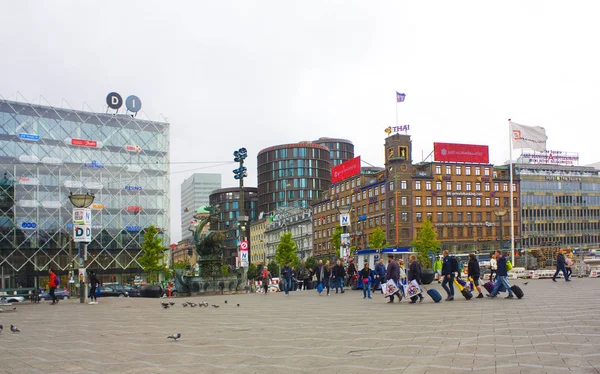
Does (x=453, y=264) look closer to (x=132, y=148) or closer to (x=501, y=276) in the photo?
(x=501, y=276)

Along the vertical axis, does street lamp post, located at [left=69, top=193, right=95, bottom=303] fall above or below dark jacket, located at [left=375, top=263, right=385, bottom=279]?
above

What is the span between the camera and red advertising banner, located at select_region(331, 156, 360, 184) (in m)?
116

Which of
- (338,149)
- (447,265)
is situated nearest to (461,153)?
(338,149)

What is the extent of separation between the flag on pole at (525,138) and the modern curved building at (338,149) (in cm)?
11848

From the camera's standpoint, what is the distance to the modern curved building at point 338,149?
586ft

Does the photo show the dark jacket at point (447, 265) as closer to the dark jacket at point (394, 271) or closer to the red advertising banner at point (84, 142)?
the dark jacket at point (394, 271)

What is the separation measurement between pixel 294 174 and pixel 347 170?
40.7 meters

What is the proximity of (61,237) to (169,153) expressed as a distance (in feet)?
61.0

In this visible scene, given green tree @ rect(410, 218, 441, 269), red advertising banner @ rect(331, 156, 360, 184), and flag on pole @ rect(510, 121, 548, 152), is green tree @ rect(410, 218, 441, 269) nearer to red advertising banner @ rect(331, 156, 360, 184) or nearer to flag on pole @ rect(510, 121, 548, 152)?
red advertising banner @ rect(331, 156, 360, 184)

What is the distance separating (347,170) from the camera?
121 metres

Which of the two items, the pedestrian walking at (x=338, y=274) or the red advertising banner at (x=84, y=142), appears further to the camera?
the red advertising banner at (x=84, y=142)

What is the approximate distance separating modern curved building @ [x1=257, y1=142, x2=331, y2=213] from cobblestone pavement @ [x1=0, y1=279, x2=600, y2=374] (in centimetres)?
14236

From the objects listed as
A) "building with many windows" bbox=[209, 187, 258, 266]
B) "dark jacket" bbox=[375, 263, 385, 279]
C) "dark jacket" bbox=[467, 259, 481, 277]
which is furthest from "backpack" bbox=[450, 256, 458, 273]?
"building with many windows" bbox=[209, 187, 258, 266]

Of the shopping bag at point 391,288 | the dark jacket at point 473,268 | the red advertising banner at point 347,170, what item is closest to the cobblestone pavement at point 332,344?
the shopping bag at point 391,288
